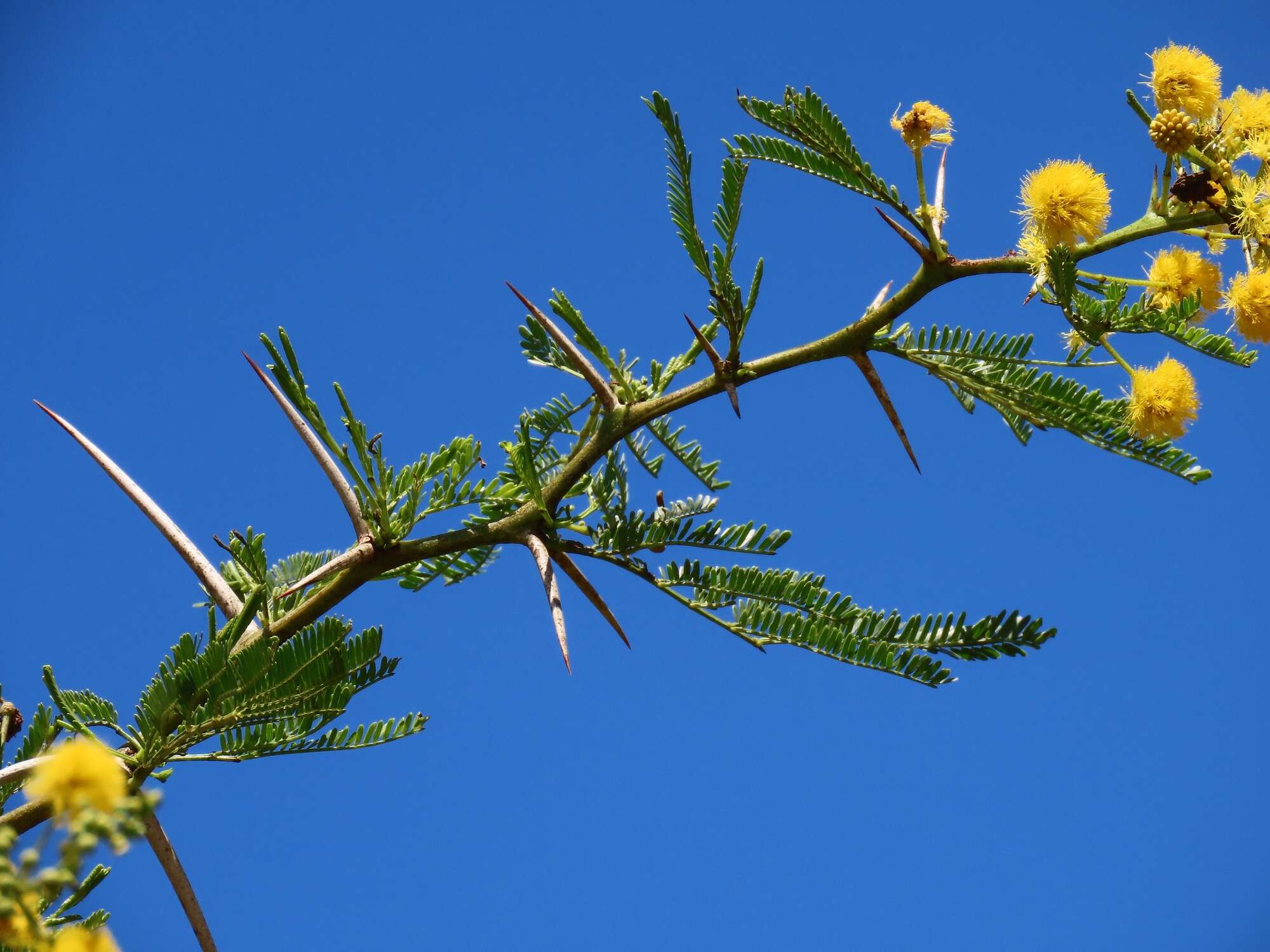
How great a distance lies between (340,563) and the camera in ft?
7.95

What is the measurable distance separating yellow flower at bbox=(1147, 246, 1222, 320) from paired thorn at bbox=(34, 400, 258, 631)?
228 cm

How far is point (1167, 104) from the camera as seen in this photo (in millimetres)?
2477

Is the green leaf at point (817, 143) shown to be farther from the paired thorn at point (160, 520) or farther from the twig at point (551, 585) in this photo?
the paired thorn at point (160, 520)

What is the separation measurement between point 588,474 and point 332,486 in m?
0.67

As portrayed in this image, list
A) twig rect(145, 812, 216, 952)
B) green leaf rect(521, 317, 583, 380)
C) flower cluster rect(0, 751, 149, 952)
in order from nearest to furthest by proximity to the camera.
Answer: flower cluster rect(0, 751, 149, 952) → twig rect(145, 812, 216, 952) → green leaf rect(521, 317, 583, 380)

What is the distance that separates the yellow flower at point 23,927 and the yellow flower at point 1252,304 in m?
2.54

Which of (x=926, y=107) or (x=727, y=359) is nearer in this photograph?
(x=727, y=359)

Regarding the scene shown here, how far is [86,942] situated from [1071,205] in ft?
7.72

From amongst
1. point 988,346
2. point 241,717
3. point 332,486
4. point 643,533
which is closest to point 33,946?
point 241,717

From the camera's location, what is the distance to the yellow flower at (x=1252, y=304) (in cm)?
239

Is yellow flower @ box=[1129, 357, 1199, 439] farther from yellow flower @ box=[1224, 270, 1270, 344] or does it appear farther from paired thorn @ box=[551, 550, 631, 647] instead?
paired thorn @ box=[551, 550, 631, 647]

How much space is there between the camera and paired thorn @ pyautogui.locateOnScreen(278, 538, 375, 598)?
2279 millimetres

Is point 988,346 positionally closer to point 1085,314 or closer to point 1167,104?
point 1085,314

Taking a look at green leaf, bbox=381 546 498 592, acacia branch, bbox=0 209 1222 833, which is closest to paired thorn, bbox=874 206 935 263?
acacia branch, bbox=0 209 1222 833
